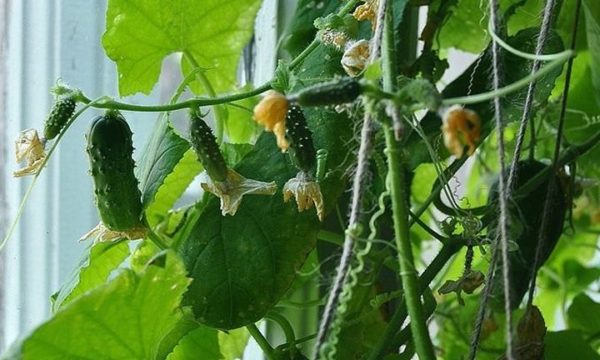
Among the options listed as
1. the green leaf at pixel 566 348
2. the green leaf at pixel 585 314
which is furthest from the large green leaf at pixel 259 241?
the green leaf at pixel 585 314

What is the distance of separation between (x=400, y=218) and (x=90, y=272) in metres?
0.27

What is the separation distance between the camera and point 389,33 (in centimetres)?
39

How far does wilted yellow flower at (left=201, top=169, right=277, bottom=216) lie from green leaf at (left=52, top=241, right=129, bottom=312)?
0.36ft

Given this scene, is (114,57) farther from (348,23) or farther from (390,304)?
(390,304)

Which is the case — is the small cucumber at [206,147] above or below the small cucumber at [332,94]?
below

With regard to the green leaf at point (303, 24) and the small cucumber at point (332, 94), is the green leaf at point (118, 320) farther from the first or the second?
the green leaf at point (303, 24)

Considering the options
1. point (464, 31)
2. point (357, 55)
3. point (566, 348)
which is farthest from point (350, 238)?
point (464, 31)

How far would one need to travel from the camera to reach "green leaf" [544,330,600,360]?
0.62 m

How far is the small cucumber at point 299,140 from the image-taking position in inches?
17.0

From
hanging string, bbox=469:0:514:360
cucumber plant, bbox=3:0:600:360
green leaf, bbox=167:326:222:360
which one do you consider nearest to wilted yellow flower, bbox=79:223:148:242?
cucumber plant, bbox=3:0:600:360

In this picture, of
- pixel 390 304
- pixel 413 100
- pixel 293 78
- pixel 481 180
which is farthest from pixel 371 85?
pixel 481 180

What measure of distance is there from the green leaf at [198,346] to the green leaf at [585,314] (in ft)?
1.28

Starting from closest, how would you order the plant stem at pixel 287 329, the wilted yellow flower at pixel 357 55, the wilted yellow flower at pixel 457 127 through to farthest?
1. the wilted yellow flower at pixel 457 127
2. the wilted yellow flower at pixel 357 55
3. the plant stem at pixel 287 329

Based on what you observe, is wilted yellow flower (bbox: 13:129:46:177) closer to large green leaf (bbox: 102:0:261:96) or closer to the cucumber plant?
the cucumber plant
